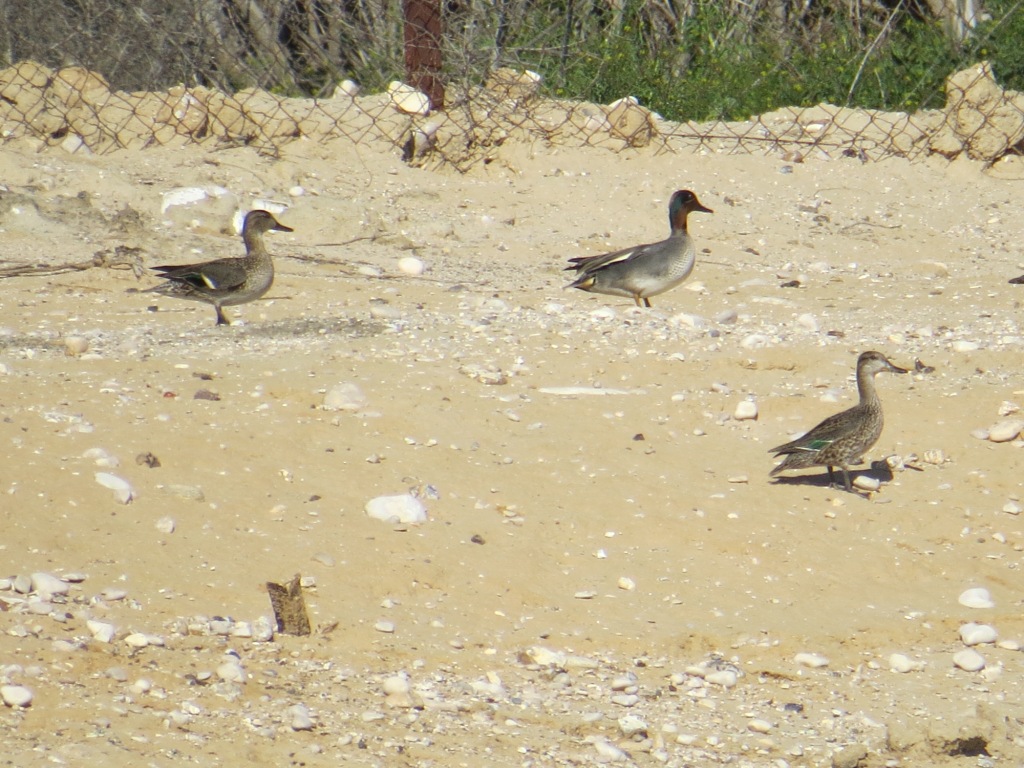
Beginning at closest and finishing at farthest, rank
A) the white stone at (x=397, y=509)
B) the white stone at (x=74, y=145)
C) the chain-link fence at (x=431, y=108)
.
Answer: the white stone at (x=397, y=509) → the white stone at (x=74, y=145) → the chain-link fence at (x=431, y=108)

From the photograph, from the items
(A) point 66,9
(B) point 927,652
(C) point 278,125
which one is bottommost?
(B) point 927,652

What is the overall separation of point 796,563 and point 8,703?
2.81 meters

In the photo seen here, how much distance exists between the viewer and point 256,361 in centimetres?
670

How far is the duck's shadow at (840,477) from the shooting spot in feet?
19.7

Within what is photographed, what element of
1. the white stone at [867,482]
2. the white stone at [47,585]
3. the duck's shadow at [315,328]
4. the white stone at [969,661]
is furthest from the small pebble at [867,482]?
the white stone at [47,585]

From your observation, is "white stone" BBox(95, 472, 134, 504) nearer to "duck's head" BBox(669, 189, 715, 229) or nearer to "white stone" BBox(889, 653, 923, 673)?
"white stone" BBox(889, 653, 923, 673)

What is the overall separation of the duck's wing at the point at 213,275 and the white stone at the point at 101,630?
340cm

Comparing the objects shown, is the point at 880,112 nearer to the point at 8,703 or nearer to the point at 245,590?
the point at 245,590

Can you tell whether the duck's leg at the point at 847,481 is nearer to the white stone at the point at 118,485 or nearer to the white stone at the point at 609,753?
the white stone at the point at 609,753

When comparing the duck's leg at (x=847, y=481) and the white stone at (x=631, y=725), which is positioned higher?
the duck's leg at (x=847, y=481)

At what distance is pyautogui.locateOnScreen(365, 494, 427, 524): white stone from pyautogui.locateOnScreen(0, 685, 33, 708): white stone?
68.0 inches

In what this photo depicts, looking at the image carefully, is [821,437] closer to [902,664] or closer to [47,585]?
[902,664]

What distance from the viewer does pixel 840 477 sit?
20.0 feet

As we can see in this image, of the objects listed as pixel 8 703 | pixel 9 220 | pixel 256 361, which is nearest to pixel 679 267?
pixel 256 361
